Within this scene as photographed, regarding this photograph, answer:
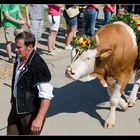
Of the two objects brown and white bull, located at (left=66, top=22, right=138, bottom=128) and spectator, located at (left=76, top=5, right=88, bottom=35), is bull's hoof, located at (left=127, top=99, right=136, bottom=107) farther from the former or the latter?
spectator, located at (left=76, top=5, right=88, bottom=35)

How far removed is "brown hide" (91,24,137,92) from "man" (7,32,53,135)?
4.67 ft

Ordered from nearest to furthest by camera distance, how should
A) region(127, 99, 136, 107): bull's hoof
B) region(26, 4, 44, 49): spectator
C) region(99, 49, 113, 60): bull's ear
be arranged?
region(99, 49, 113, 60): bull's ear, region(127, 99, 136, 107): bull's hoof, region(26, 4, 44, 49): spectator

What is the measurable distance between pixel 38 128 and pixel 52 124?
6.02 ft

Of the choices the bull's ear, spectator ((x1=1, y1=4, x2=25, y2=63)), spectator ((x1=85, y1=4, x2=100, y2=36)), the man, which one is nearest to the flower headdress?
the bull's ear

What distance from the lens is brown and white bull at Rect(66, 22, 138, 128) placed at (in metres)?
5.95

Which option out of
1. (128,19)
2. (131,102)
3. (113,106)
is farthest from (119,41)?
(131,102)

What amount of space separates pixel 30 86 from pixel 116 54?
5.67ft

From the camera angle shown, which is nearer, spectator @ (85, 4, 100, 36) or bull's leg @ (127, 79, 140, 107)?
bull's leg @ (127, 79, 140, 107)

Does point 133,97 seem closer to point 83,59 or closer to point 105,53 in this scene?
point 105,53

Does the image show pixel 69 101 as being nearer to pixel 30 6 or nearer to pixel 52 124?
pixel 52 124

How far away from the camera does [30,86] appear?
480cm

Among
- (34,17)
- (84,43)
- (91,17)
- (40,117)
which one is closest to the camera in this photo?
(40,117)

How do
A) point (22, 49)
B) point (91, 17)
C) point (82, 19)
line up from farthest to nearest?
point (82, 19)
point (91, 17)
point (22, 49)

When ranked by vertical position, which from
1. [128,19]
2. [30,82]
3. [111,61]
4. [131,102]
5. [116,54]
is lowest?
[131,102]
